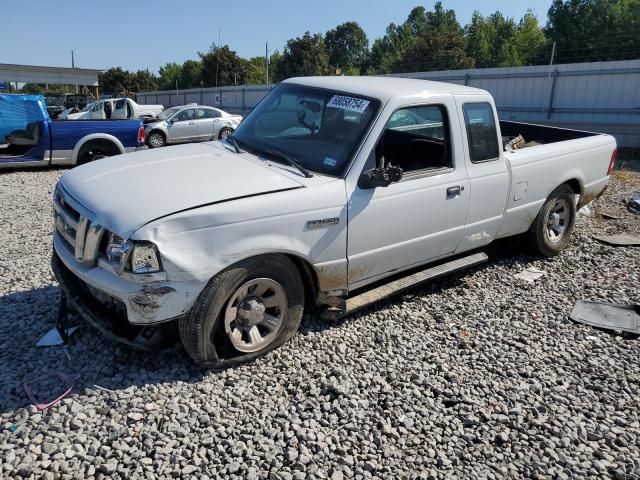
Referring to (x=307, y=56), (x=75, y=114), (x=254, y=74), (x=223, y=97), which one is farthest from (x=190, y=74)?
(x=75, y=114)

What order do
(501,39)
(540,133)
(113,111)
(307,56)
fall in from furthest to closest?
(501,39) → (307,56) → (113,111) → (540,133)

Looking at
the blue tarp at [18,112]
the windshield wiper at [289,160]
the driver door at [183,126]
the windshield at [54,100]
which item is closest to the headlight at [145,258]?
the windshield wiper at [289,160]

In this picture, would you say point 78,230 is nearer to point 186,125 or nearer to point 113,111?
point 186,125

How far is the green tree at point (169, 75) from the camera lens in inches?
3300

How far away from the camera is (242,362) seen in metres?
3.60

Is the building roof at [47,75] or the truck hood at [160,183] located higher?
the building roof at [47,75]

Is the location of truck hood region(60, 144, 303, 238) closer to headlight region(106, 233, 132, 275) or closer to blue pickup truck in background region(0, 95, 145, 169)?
headlight region(106, 233, 132, 275)

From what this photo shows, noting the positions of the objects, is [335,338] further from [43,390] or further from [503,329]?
[43,390]

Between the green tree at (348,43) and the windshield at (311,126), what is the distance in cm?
9103

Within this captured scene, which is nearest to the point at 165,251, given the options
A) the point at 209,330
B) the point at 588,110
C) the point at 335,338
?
the point at 209,330

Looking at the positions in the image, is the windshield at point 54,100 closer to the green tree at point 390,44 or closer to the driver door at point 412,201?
the driver door at point 412,201

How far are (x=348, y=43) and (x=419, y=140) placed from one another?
94402mm

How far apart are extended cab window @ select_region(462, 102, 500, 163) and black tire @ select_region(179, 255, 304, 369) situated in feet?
6.89

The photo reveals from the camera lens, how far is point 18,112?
36.0ft
